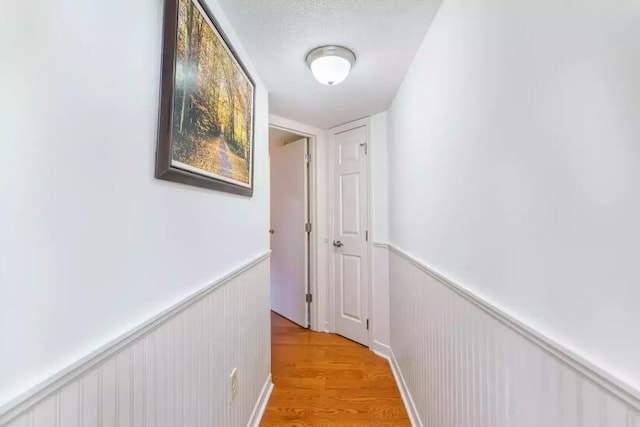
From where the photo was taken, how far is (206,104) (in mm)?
1057

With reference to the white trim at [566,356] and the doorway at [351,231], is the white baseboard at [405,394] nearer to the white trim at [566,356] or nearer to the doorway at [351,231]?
the doorway at [351,231]

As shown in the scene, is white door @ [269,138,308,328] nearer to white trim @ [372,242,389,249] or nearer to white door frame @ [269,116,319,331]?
white door frame @ [269,116,319,331]

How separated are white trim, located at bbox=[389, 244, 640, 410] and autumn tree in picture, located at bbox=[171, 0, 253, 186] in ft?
3.27

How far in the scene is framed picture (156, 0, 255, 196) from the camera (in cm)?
84

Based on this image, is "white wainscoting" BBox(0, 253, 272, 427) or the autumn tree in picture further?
the autumn tree in picture

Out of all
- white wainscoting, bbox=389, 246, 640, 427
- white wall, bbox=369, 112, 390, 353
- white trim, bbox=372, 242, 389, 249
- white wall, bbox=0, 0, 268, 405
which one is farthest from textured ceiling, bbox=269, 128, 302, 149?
white wall, bbox=0, 0, 268, 405

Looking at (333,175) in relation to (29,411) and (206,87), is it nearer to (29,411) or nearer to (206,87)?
(206,87)

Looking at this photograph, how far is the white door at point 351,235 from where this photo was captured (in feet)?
8.93

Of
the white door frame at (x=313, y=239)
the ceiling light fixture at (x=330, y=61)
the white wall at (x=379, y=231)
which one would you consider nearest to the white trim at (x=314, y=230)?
the white door frame at (x=313, y=239)

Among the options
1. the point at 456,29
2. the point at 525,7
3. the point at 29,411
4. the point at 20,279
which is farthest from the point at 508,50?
the point at 29,411

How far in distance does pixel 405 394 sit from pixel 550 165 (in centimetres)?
175

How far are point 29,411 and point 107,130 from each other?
0.53 meters

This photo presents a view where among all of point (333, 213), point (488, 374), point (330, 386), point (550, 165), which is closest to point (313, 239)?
point (333, 213)

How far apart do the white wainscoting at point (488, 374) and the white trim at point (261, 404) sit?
0.87 metres
